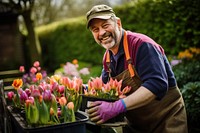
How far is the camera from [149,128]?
2.46 m

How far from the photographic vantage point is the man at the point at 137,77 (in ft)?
6.59

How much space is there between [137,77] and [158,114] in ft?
1.13

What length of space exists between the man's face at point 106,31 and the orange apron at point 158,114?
0.09 meters

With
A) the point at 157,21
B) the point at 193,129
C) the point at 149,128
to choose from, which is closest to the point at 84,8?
the point at 157,21

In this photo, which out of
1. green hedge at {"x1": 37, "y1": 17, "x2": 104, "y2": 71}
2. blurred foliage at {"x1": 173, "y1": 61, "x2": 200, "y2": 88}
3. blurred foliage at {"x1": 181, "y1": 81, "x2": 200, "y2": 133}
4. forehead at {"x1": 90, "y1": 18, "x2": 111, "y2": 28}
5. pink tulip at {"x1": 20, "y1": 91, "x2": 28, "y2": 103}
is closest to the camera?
pink tulip at {"x1": 20, "y1": 91, "x2": 28, "y2": 103}

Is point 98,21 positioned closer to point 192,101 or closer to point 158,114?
point 158,114

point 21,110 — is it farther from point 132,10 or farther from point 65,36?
point 65,36

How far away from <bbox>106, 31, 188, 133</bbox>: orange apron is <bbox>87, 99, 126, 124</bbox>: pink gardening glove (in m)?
0.41

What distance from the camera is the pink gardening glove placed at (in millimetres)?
1948

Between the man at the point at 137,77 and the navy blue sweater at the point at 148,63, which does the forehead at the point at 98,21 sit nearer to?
the man at the point at 137,77

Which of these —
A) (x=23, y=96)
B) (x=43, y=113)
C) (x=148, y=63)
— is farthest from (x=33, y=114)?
(x=148, y=63)

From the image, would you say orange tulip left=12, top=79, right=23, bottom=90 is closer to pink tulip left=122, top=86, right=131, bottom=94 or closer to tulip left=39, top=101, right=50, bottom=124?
tulip left=39, top=101, right=50, bottom=124

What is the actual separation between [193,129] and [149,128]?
6.48ft

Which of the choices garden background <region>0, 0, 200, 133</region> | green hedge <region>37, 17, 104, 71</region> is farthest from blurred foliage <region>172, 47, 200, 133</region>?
green hedge <region>37, 17, 104, 71</region>
